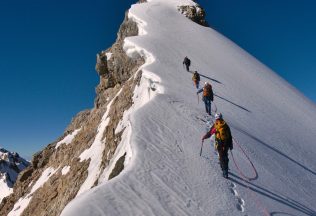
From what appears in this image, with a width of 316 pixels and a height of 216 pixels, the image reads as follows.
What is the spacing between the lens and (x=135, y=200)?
29.8 ft

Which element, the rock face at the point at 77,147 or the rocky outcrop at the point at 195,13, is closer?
the rock face at the point at 77,147

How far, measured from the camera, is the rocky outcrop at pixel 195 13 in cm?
5491

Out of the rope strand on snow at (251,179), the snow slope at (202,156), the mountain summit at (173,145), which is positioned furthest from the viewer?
the rope strand on snow at (251,179)

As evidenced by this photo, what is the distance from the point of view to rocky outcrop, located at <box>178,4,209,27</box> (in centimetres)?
5491

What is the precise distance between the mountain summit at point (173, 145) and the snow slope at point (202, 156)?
49 mm

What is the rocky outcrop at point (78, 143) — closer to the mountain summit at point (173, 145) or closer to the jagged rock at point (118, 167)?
the mountain summit at point (173, 145)

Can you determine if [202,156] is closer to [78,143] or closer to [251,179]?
[251,179]

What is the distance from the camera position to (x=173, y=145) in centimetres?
1312

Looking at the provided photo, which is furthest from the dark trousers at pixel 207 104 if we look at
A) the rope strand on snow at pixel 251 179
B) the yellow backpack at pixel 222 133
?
the yellow backpack at pixel 222 133

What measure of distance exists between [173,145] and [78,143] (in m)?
20.8

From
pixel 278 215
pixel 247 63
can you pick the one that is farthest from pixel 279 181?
pixel 247 63

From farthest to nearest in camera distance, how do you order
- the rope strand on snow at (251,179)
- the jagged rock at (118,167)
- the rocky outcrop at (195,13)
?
the rocky outcrop at (195,13), the jagged rock at (118,167), the rope strand on snow at (251,179)

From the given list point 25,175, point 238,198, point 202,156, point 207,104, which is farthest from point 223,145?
point 25,175

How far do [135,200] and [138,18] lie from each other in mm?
39881
